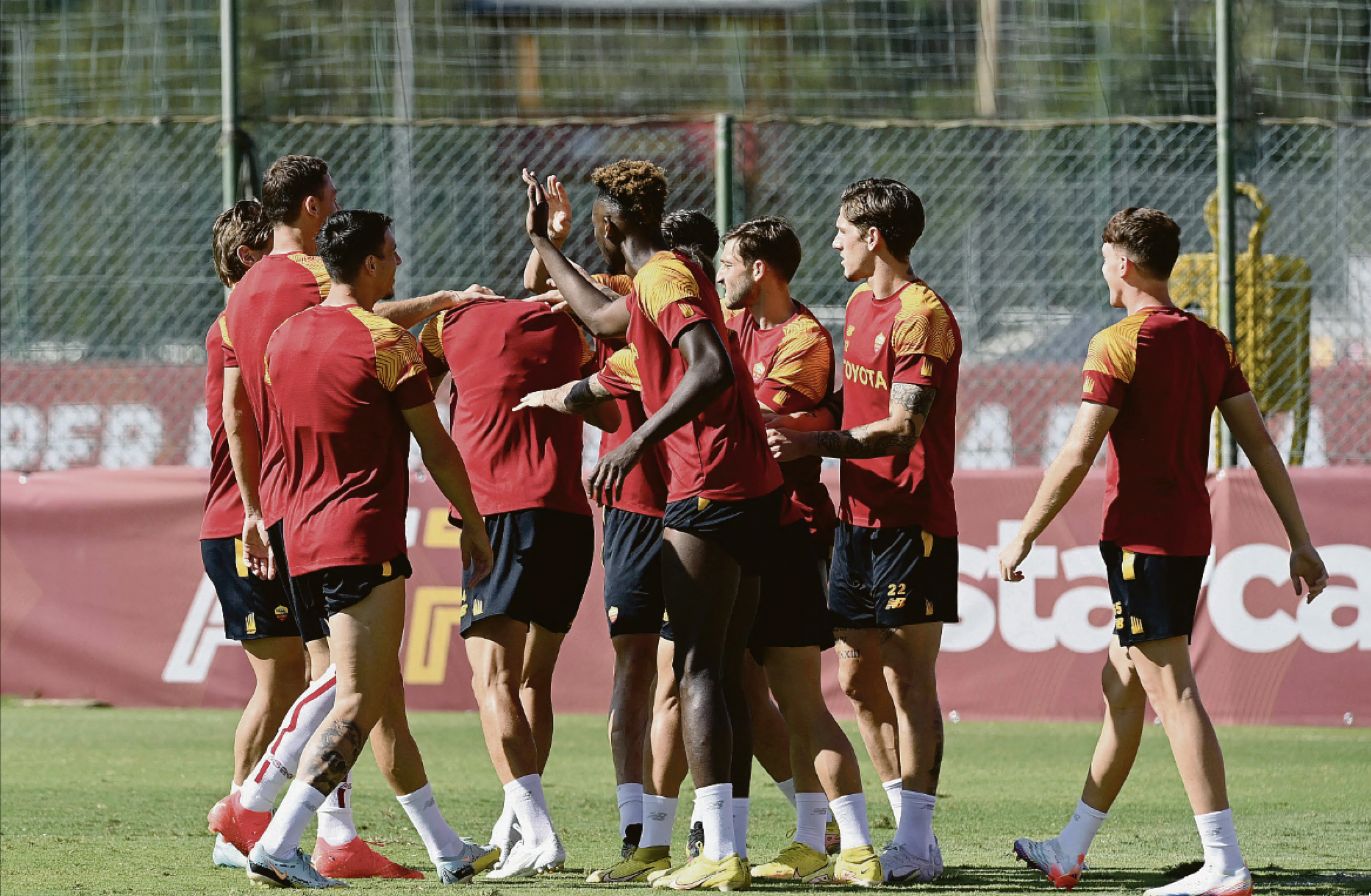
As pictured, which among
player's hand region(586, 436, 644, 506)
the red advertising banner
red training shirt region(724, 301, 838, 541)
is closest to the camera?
player's hand region(586, 436, 644, 506)

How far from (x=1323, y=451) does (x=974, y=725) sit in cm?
266

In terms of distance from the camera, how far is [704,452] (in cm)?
519

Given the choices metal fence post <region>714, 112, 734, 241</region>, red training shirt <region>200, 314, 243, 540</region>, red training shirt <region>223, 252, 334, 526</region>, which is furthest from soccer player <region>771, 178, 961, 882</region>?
metal fence post <region>714, 112, 734, 241</region>

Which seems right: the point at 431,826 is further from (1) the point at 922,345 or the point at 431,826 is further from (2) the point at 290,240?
(1) the point at 922,345

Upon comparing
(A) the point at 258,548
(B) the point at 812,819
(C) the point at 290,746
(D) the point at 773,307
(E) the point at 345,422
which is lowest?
(B) the point at 812,819

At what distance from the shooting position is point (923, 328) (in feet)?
18.2

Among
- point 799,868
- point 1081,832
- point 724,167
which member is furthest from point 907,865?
point 724,167

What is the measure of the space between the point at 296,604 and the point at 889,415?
1.99 m

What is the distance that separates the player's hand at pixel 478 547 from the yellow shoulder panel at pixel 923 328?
1438mm

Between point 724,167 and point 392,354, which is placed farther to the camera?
point 724,167

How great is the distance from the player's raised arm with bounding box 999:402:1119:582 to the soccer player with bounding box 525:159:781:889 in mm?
749

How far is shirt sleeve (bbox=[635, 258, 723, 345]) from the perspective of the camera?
5.07 metres

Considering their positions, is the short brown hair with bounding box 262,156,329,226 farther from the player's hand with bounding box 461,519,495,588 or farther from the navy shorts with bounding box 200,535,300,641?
the player's hand with bounding box 461,519,495,588

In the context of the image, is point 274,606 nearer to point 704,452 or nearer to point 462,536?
point 462,536
